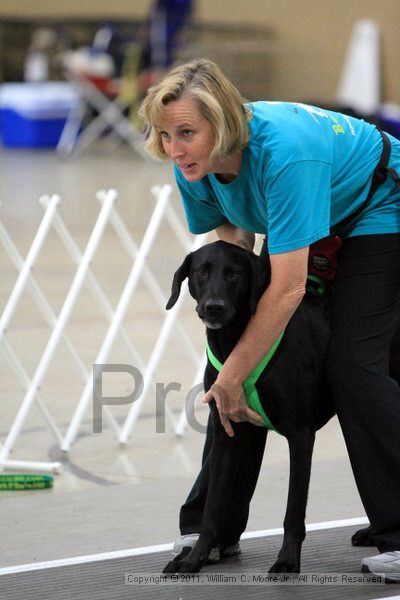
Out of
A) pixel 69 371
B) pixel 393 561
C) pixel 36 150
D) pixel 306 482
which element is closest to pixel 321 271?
pixel 306 482

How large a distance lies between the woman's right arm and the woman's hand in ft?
1.43

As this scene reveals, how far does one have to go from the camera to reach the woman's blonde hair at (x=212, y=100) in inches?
111

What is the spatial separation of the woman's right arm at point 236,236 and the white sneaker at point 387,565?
3.03ft

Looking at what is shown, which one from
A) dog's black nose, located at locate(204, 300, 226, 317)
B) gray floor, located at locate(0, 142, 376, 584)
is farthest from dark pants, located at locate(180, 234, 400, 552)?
gray floor, located at locate(0, 142, 376, 584)

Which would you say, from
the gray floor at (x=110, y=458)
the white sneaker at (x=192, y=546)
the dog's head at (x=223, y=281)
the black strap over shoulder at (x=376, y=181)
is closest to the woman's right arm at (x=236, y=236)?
the dog's head at (x=223, y=281)

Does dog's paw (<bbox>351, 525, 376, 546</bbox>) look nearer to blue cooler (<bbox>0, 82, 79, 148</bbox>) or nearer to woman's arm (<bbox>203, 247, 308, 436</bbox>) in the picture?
woman's arm (<bbox>203, 247, 308, 436</bbox>)

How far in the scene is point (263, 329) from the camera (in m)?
2.96

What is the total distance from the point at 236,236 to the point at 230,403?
508 mm

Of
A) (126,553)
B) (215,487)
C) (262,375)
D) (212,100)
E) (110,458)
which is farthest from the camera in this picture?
(110,458)

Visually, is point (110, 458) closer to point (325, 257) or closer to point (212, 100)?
point (325, 257)

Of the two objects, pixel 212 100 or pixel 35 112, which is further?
pixel 35 112

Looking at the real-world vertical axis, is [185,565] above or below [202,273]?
below

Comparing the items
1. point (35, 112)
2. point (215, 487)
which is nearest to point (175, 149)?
point (215, 487)

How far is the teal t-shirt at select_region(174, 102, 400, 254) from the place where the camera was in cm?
285
